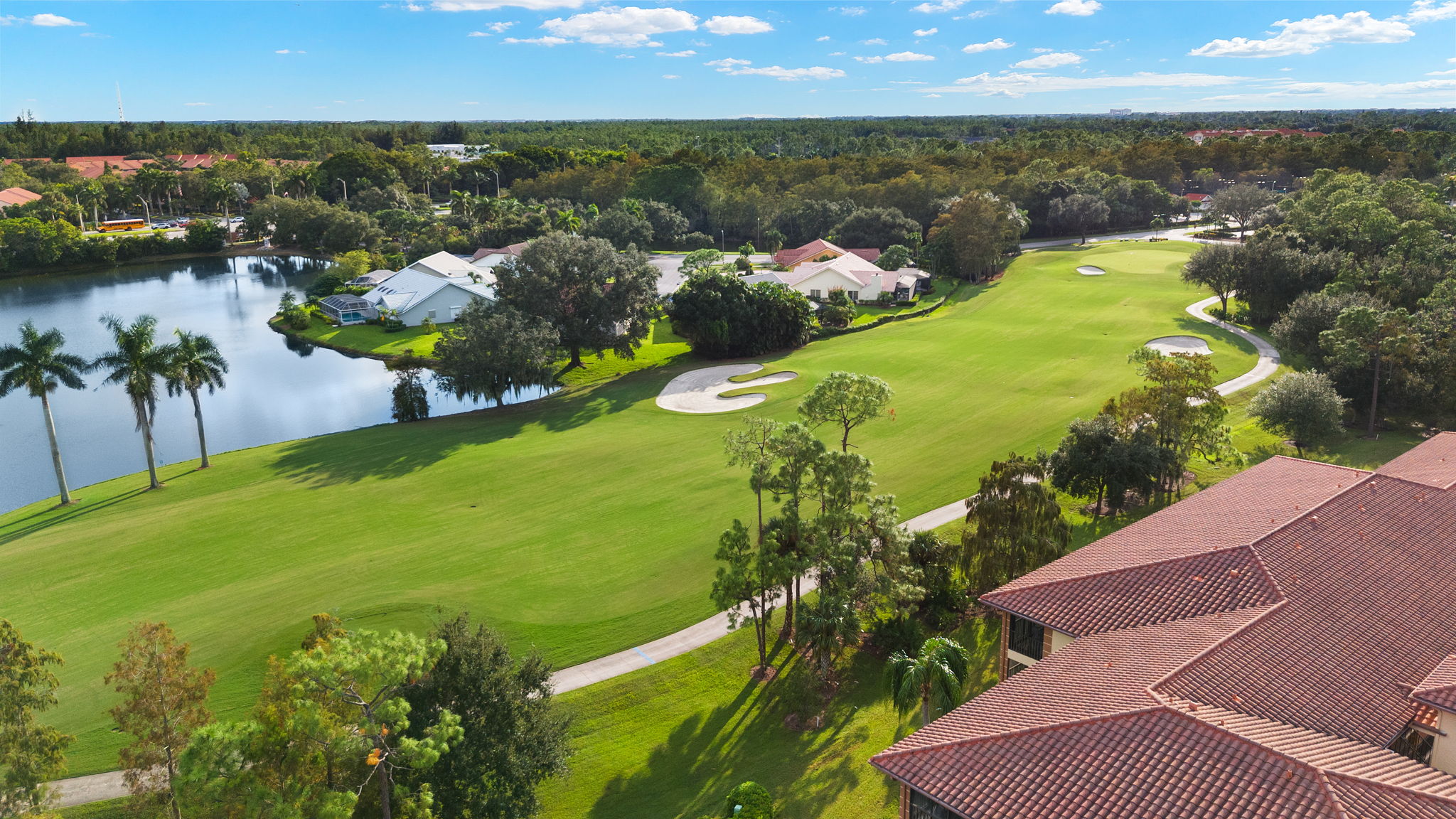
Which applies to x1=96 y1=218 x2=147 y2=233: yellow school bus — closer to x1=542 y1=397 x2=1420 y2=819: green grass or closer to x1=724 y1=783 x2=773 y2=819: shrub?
x1=542 y1=397 x2=1420 y2=819: green grass

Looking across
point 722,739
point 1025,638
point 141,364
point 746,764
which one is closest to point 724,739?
point 722,739

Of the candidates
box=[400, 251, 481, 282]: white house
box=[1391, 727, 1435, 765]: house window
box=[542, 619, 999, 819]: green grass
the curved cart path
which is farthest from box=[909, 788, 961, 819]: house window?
box=[400, 251, 481, 282]: white house

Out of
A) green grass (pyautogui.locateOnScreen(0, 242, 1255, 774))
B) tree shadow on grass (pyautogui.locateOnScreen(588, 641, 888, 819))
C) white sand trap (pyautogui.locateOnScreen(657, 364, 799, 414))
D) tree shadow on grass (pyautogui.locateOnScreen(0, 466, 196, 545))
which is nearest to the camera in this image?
tree shadow on grass (pyautogui.locateOnScreen(588, 641, 888, 819))

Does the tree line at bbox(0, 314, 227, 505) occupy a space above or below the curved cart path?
above

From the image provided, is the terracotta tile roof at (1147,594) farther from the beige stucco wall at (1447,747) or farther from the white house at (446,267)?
the white house at (446,267)

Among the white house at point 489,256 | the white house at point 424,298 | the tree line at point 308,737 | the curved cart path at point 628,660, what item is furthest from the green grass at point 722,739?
the white house at point 489,256

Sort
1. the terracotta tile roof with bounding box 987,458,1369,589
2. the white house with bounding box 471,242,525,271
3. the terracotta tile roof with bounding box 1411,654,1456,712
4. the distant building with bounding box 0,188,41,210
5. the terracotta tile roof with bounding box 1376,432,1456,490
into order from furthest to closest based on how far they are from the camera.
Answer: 1. the distant building with bounding box 0,188,41,210
2. the white house with bounding box 471,242,525,271
3. the terracotta tile roof with bounding box 1376,432,1456,490
4. the terracotta tile roof with bounding box 987,458,1369,589
5. the terracotta tile roof with bounding box 1411,654,1456,712

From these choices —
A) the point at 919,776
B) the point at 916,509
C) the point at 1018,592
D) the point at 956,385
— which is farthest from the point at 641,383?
the point at 919,776

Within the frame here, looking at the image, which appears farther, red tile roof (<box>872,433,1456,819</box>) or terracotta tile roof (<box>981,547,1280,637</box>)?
Result: terracotta tile roof (<box>981,547,1280,637</box>)
